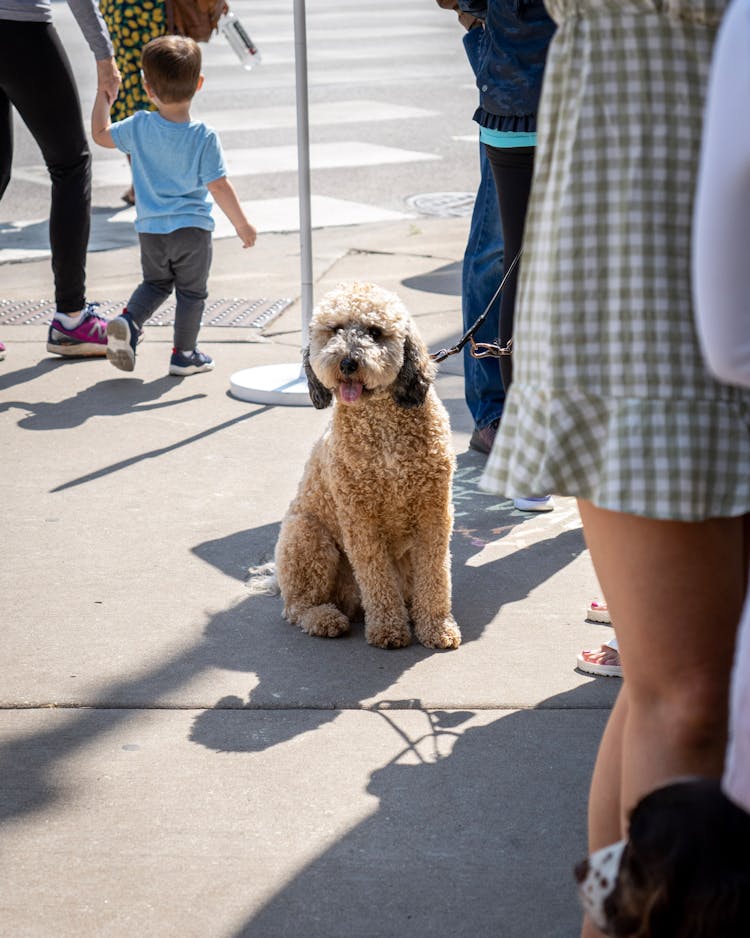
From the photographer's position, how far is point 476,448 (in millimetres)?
5371

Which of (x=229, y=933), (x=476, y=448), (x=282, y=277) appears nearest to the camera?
(x=229, y=933)

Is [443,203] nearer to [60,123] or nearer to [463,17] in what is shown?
[60,123]

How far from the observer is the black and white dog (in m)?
1.54

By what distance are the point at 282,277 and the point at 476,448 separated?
3.16 metres

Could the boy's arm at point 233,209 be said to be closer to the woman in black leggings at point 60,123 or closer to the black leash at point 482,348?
the woman in black leggings at point 60,123

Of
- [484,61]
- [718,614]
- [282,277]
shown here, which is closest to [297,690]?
[718,614]

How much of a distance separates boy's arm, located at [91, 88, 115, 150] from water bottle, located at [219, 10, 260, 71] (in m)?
3.02

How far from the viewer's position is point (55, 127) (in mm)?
6363

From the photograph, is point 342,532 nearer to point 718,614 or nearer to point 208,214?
point 718,614

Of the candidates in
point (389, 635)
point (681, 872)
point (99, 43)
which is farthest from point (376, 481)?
point (99, 43)

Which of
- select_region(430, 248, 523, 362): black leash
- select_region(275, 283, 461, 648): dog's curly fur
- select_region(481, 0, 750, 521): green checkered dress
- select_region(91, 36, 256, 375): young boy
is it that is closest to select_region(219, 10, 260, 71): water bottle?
select_region(91, 36, 256, 375): young boy

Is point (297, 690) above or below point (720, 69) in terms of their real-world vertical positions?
below

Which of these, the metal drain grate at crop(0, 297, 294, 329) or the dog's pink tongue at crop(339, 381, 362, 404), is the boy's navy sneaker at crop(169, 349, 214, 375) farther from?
the dog's pink tongue at crop(339, 381, 362, 404)

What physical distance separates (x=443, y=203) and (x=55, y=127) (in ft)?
14.5
